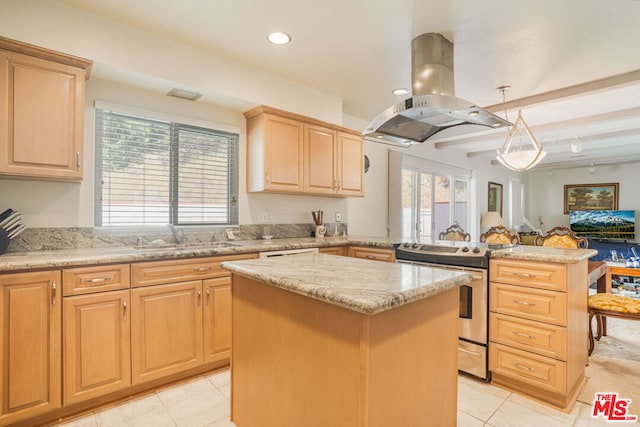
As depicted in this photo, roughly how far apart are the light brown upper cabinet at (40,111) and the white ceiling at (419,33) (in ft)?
1.32

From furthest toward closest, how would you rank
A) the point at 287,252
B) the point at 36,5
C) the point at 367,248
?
the point at 367,248 → the point at 287,252 → the point at 36,5

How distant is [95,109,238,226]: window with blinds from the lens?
264 centimetres

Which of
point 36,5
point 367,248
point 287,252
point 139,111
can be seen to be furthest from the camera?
point 367,248

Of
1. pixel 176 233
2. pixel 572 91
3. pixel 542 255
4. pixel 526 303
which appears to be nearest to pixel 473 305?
pixel 526 303

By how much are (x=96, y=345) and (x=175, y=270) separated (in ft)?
2.02

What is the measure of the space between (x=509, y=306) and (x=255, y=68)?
291 cm

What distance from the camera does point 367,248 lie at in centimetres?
329

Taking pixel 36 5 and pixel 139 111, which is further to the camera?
pixel 139 111

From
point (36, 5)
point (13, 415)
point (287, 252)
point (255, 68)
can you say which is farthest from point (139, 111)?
point (13, 415)

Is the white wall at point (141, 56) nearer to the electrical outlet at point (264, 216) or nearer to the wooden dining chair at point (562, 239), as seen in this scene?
the electrical outlet at point (264, 216)

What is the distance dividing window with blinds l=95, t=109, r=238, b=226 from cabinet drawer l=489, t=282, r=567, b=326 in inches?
95.1

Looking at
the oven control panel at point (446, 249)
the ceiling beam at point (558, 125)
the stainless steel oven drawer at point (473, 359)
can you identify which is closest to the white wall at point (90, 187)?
the oven control panel at point (446, 249)

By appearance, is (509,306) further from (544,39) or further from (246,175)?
(246,175)

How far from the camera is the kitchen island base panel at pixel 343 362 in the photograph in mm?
1067
